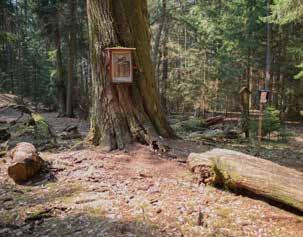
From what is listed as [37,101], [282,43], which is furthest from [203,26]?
[37,101]

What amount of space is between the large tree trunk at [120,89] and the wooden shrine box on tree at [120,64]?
0.16 m

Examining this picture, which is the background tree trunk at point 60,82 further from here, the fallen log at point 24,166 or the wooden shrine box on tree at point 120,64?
the fallen log at point 24,166

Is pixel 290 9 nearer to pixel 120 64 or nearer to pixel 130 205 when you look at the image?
pixel 120 64

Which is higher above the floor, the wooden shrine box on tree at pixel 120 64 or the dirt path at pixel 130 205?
the wooden shrine box on tree at pixel 120 64

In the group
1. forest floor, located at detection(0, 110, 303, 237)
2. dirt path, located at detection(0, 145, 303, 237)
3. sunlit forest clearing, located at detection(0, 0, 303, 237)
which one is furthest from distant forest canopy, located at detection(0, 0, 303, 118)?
dirt path, located at detection(0, 145, 303, 237)

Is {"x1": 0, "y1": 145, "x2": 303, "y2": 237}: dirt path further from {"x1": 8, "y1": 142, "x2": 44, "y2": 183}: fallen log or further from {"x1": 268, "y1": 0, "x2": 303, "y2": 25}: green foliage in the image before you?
{"x1": 268, "y1": 0, "x2": 303, "y2": 25}: green foliage

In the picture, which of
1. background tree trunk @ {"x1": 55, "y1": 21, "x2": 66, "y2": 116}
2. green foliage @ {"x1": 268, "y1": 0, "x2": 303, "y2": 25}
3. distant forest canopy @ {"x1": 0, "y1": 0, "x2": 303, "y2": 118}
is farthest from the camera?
background tree trunk @ {"x1": 55, "y1": 21, "x2": 66, "y2": 116}

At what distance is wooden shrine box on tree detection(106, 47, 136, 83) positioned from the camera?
6.24 metres

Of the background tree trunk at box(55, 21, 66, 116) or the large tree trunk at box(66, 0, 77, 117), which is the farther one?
Result: the background tree trunk at box(55, 21, 66, 116)

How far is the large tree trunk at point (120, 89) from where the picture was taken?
6.39 metres

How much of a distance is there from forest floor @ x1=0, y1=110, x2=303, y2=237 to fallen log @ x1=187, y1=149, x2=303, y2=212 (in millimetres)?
152

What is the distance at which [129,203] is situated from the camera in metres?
4.59

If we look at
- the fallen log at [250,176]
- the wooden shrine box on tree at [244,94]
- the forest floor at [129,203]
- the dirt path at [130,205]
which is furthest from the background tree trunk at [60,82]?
the fallen log at [250,176]

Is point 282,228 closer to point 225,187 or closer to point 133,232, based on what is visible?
point 225,187
